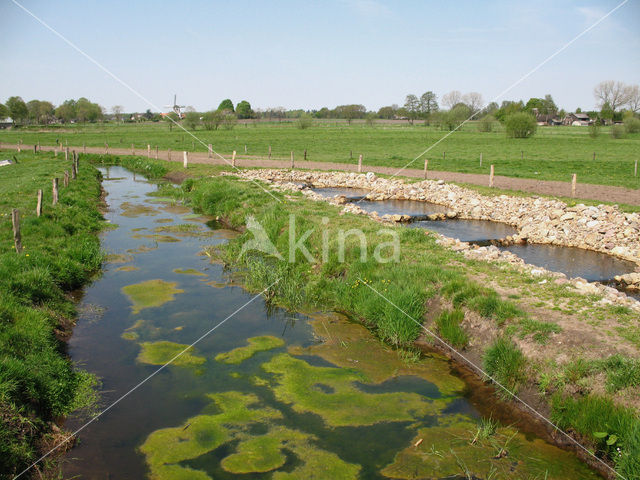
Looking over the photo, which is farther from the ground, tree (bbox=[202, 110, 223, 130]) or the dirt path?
tree (bbox=[202, 110, 223, 130])

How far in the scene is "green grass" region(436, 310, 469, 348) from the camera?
9.98 metres

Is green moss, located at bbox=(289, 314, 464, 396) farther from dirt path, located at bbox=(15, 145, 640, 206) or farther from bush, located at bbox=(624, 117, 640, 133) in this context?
bush, located at bbox=(624, 117, 640, 133)

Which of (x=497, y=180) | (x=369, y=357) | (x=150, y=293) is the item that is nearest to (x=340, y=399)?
(x=369, y=357)

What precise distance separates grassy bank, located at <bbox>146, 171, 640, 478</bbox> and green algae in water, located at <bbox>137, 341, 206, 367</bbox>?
330 cm

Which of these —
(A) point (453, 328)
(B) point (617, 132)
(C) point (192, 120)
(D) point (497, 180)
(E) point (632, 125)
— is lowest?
(A) point (453, 328)

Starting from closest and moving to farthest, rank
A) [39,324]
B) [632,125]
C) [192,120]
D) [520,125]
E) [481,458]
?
[481,458]
[39,324]
[520,125]
[632,125]
[192,120]

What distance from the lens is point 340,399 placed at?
8.61 meters

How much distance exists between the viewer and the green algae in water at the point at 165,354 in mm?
9695

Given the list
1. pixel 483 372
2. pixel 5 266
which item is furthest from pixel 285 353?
pixel 5 266

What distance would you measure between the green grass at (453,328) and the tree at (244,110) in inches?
6249

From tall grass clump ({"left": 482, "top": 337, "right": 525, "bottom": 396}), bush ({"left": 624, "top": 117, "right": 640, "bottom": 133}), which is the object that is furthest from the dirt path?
bush ({"left": 624, "top": 117, "right": 640, "bottom": 133})

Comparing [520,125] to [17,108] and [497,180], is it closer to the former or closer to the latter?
[497,180]

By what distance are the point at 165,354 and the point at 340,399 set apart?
3.73 metres

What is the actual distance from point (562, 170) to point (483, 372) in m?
33.7
